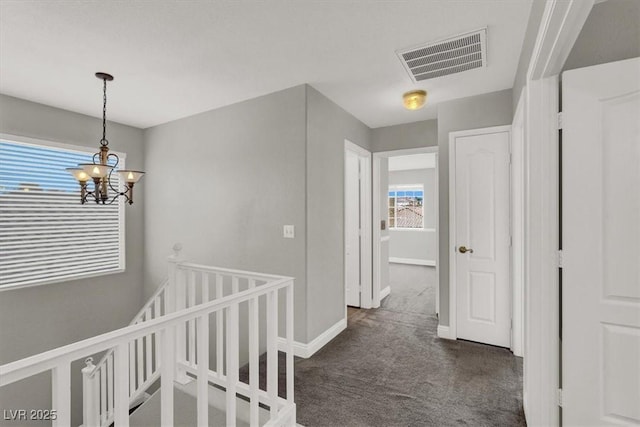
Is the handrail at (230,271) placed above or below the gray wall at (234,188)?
below

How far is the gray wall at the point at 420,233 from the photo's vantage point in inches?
298

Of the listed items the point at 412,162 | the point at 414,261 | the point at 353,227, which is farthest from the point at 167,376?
the point at 414,261

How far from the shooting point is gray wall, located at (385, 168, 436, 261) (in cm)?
757

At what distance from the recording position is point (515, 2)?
172cm

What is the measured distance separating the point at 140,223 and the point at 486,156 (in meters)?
4.32

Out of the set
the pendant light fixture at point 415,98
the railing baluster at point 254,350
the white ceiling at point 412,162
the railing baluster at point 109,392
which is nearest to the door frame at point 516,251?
the pendant light fixture at point 415,98

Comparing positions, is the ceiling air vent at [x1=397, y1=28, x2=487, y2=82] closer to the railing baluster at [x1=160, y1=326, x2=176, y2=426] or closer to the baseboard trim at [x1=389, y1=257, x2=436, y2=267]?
the railing baluster at [x1=160, y1=326, x2=176, y2=426]

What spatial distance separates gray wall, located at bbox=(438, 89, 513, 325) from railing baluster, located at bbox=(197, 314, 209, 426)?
248 centimetres

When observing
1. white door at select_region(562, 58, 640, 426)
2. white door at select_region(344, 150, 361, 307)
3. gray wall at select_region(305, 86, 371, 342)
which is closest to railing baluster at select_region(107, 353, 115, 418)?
gray wall at select_region(305, 86, 371, 342)

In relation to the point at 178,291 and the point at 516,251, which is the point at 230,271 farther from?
the point at 516,251

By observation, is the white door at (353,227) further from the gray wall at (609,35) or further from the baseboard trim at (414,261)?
the baseboard trim at (414,261)

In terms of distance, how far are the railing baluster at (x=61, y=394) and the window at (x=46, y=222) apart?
3114mm

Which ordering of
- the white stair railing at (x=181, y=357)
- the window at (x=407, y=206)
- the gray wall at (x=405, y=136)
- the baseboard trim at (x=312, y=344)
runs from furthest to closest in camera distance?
Answer: the window at (x=407, y=206), the gray wall at (x=405, y=136), the baseboard trim at (x=312, y=344), the white stair railing at (x=181, y=357)

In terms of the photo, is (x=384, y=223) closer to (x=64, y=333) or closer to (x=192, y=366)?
(x=192, y=366)
